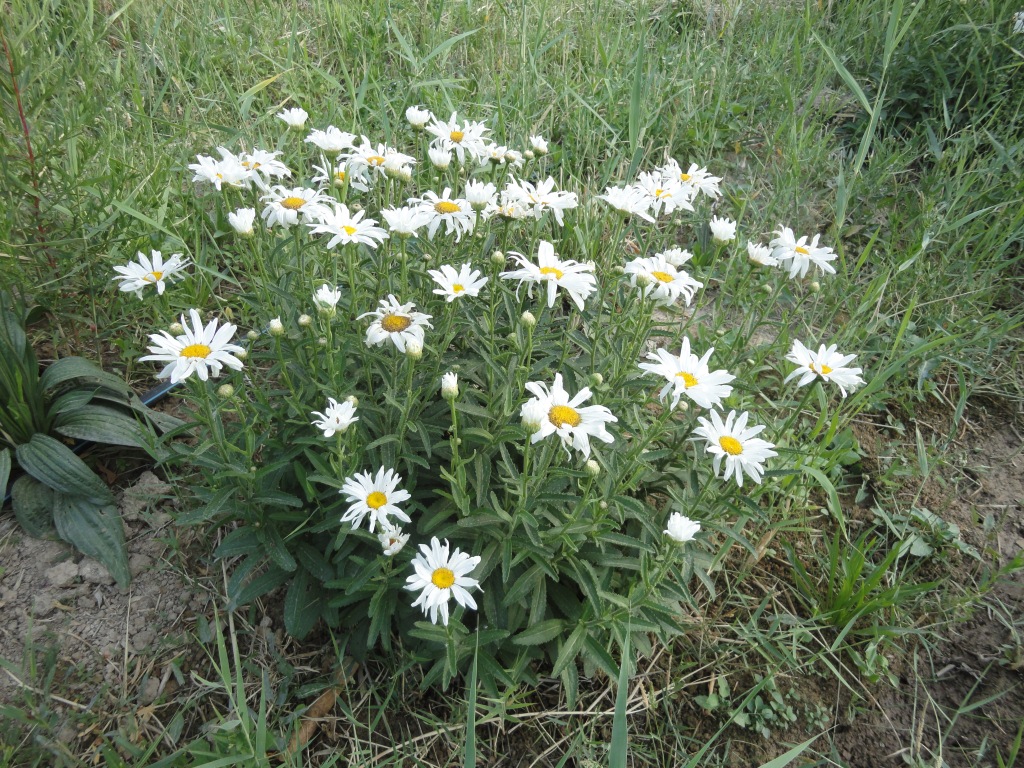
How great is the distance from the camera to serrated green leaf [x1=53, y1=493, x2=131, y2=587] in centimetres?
219

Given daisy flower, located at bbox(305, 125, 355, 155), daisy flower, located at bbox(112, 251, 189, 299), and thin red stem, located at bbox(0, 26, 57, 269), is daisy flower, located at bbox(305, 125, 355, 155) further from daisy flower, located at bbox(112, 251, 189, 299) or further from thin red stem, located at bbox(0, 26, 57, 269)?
thin red stem, located at bbox(0, 26, 57, 269)

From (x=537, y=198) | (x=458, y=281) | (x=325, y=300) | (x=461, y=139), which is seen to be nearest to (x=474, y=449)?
(x=458, y=281)

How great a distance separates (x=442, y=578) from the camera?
171cm

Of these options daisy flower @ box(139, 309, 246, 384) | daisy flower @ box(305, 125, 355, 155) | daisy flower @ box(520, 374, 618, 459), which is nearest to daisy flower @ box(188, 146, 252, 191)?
daisy flower @ box(305, 125, 355, 155)

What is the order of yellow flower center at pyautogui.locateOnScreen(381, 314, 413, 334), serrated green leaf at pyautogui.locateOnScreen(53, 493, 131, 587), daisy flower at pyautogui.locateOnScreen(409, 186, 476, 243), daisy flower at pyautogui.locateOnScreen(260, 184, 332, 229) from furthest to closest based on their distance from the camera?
1. serrated green leaf at pyautogui.locateOnScreen(53, 493, 131, 587)
2. daisy flower at pyautogui.locateOnScreen(409, 186, 476, 243)
3. daisy flower at pyautogui.locateOnScreen(260, 184, 332, 229)
4. yellow flower center at pyautogui.locateOnScreen(381, 314, 413, 334)

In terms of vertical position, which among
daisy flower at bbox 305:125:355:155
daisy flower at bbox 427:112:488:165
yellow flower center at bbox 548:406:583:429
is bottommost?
yellow flower center at bbox 548:406:583:429

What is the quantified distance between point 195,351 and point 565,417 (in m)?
0.95

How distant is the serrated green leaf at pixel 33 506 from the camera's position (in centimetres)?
224

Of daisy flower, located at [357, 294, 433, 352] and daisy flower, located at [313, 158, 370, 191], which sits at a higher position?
daisy flower, located at [313, 158, 370, 191]

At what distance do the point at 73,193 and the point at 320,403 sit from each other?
126 centimetres

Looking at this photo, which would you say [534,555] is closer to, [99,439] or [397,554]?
[397,554]

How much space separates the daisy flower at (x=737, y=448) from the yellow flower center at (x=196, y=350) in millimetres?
1281

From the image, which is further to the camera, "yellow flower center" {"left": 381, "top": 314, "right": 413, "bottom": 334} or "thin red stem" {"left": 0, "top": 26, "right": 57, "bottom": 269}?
"thin red stem" {"left": 0, "top": 26, "right": 57, "bottom": 269}

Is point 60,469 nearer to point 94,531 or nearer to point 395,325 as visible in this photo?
point 94,531
